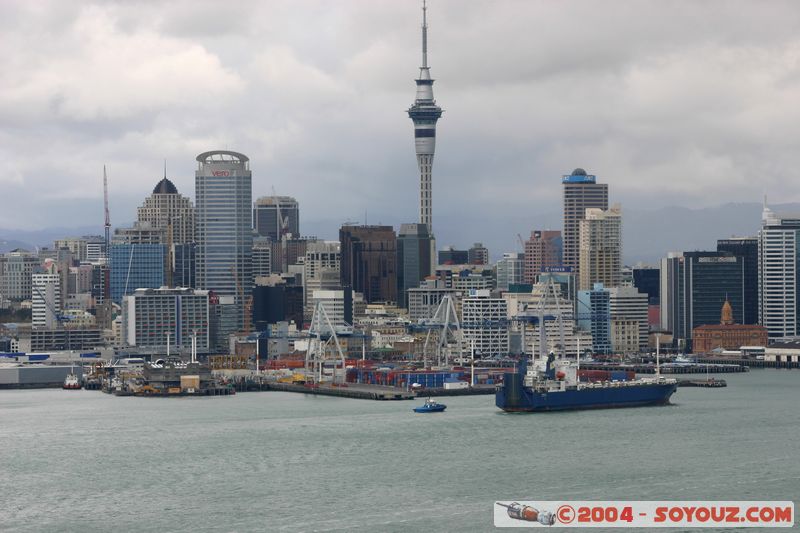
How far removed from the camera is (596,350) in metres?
166

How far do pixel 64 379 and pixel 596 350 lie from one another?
6924 cm

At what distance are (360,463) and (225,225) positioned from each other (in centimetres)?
14024

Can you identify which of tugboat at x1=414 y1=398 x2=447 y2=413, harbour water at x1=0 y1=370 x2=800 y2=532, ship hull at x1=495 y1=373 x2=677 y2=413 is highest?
ship hull at x1=495 y1=373 x2=677 y2=413

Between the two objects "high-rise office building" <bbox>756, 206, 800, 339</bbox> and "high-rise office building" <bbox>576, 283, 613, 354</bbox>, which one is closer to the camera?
"high-rise office building" <bbox>576, 283, 613, 354</bbox>

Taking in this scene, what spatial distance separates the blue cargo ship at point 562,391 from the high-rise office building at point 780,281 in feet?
313

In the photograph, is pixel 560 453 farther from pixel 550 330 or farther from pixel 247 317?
pixel 247 317

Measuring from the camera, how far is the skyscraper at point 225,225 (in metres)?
192

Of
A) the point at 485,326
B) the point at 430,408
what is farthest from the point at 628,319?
the point at 430,408

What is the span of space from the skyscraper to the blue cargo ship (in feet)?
353

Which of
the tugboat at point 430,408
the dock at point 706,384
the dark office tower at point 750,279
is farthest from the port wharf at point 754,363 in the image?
the tugboat at point 430,408

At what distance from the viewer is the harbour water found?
154ft

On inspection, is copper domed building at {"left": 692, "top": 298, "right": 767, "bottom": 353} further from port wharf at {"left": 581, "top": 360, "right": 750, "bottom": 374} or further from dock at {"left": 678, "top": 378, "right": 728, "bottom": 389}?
dock at {"left": 678, "top": 378, "right": 728, "bottom": 389}

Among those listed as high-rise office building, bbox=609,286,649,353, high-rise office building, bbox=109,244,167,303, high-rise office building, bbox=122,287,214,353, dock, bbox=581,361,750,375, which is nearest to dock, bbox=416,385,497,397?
dock, bbox=581,361,750,375

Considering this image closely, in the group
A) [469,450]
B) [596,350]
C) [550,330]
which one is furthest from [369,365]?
[469,450]
